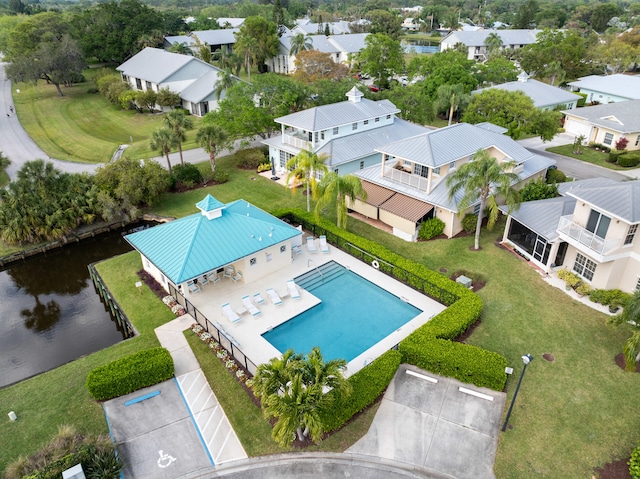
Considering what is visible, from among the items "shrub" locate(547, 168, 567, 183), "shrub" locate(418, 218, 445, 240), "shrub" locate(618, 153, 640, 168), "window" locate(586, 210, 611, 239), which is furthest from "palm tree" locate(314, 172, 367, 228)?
"shrub" locate(618, 153, 640, 168)

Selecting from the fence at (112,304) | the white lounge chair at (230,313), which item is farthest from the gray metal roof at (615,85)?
the fence at (112,304)

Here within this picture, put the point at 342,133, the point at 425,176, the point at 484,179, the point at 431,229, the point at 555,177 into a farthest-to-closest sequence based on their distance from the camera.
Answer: the point at 342,133 → the point at 555,177 → the point at 425,176 → the point at 431,229 → the point at 484,179

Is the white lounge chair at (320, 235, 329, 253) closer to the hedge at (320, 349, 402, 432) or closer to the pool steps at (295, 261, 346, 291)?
the pool steps at (295, 261, 346, 291)

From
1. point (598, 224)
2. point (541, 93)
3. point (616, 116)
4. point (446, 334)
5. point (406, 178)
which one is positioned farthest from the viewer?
point (541, 93)

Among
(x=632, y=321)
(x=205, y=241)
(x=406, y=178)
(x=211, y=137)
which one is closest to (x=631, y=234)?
(x=632, y=321)

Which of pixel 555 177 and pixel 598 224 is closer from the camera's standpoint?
pixel 598 224

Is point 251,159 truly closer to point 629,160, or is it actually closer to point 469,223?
point 469,223

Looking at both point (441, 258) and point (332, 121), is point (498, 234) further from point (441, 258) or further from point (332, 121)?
point (332, 121)
